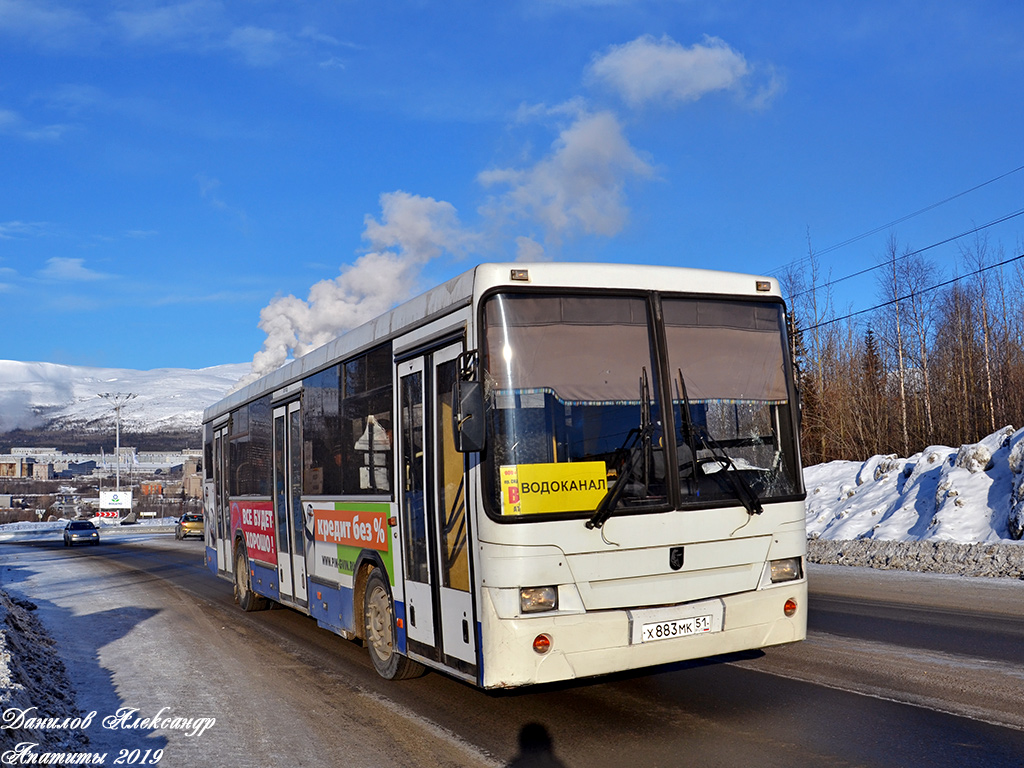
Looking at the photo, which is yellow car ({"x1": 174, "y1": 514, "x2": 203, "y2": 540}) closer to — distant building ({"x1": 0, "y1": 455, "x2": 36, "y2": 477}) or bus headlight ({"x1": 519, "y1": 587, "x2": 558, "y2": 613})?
bus headlight ({"x1": 519, "y1": 587, "x2": 558, "y2": 613})

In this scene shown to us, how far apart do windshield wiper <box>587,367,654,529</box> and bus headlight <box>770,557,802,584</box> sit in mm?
1351

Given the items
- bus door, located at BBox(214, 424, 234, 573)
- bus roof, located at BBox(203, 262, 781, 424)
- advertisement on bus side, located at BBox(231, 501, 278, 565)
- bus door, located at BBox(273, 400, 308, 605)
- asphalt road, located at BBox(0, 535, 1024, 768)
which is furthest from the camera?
bus door, located at BBox(214, 424, 234, 573)

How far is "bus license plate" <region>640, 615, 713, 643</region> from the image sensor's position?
19.5ft

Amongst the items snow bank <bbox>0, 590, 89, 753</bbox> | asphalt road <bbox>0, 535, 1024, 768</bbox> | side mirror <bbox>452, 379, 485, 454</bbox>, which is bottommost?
asphalt road <bbox>0, 535, 1024, 768</bbox>

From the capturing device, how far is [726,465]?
253 inches

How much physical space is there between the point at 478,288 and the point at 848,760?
3.67 metres

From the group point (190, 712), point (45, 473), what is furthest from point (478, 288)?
point (45, 473)

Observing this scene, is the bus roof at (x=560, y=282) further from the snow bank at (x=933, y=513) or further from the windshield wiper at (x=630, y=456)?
the snow bank at (x=933, y=513)

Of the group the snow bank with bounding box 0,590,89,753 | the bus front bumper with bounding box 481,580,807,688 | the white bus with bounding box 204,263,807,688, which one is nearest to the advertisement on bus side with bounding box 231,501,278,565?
the snow bank with bounding box 0,590,89,753

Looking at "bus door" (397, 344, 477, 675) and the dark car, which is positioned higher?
"bus door" (397, 344, 477, 675)

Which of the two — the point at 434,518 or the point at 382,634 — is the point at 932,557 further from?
the point at 434,518

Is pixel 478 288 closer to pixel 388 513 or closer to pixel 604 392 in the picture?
pixel 604 392

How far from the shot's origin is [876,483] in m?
22.8

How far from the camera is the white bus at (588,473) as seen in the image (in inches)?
228
